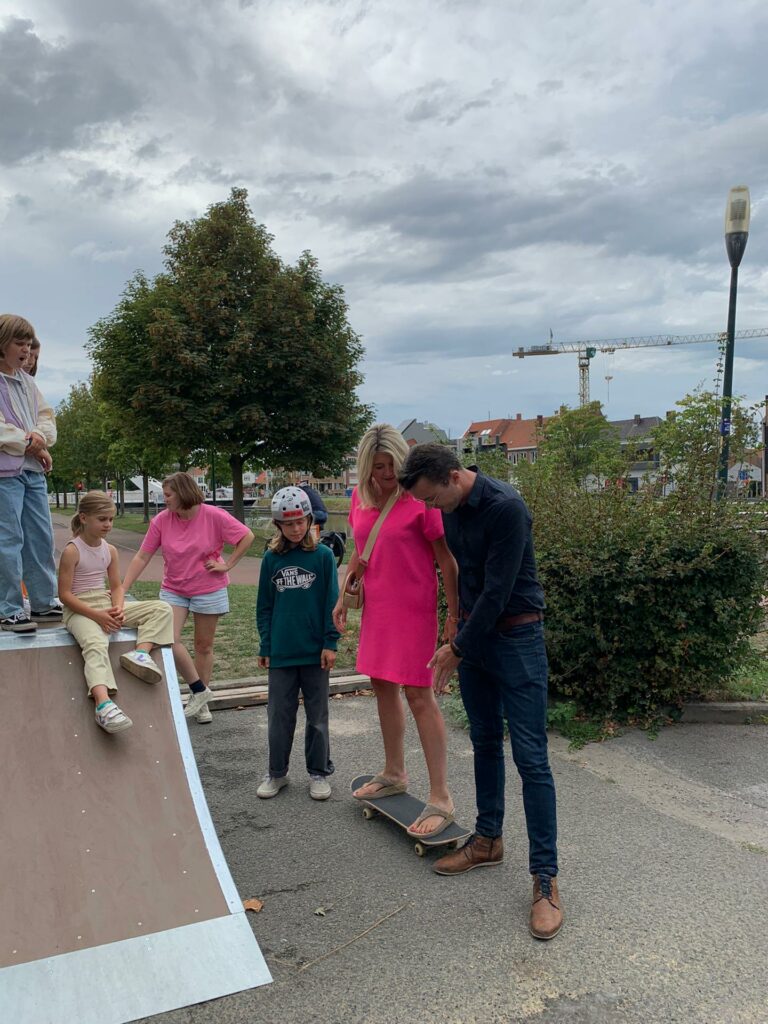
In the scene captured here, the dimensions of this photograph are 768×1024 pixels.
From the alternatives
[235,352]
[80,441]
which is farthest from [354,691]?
[80,441]

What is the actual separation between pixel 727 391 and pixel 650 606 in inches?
202

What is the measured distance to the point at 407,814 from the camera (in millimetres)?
4137

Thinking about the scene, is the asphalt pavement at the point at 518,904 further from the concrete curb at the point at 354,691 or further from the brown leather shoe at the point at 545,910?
the concrete curb at the point at 354,691

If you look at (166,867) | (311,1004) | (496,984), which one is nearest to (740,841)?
(496,984)

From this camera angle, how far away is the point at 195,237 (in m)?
24.5

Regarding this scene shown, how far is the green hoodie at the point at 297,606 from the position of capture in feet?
15.1

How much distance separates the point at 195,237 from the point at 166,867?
2414cm

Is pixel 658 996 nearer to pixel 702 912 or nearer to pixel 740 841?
pixel 702 912

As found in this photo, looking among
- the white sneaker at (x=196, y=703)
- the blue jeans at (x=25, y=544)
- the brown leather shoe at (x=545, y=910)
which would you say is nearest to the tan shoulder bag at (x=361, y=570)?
the brown leather shoe at (x=545, y=910)

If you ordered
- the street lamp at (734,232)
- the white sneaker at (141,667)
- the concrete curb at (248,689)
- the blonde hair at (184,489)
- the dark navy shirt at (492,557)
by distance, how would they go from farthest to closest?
the street lamp at (734,232), the concrete curb at (248,689), the blonde hair at (184,489), the white sneaker at (141,667), the dark navy shirt at (492,557)

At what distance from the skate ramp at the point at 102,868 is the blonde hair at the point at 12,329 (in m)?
1.85

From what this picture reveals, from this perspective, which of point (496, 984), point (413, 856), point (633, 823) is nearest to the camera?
point (496, 984)

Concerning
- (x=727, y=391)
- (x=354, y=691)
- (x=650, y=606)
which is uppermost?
(x=727, y=391)

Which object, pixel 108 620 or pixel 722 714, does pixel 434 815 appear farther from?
pixel 722 714
